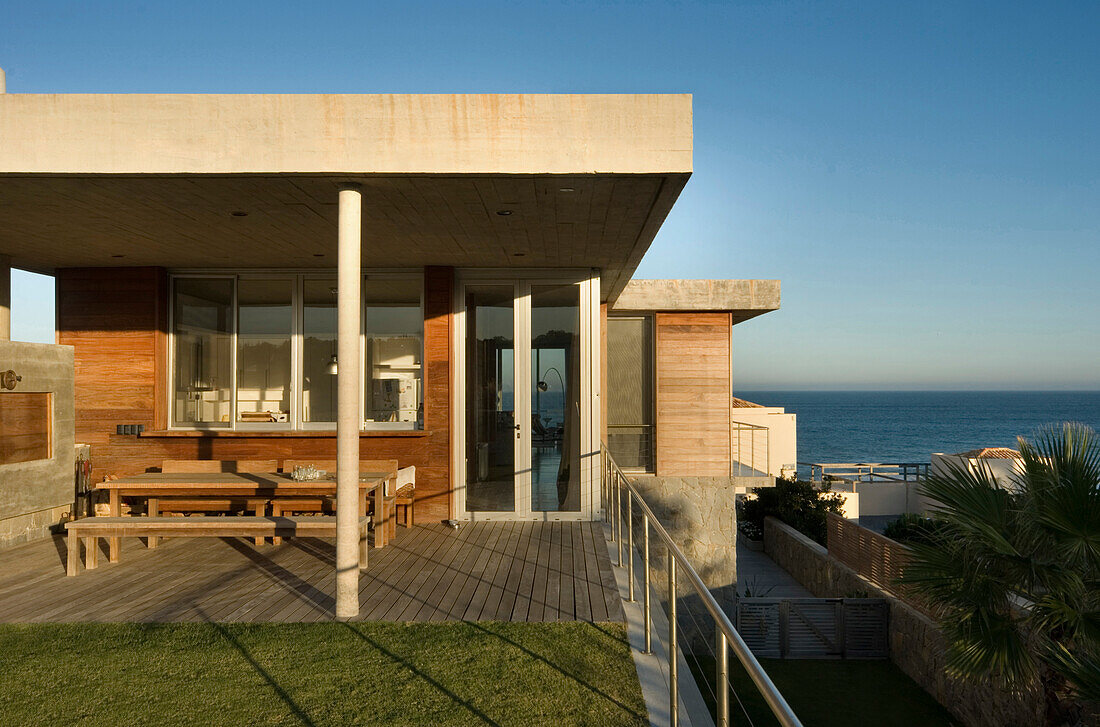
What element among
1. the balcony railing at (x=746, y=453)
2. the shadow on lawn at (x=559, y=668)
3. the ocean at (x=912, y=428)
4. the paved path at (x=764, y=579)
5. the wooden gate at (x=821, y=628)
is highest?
the balcony railing at (x=746, y=453)

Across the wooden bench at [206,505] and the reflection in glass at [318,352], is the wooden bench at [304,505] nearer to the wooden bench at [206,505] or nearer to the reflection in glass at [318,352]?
the wooden bench at [206,505]

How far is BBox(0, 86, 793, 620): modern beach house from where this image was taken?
3979mm

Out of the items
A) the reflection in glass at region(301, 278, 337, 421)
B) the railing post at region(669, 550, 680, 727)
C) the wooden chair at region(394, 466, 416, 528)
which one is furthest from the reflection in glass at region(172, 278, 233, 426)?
the railing post at region(669, 550, 680, 727)

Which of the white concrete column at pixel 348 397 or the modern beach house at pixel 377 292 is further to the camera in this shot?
the white concrete column at pixel 348 397

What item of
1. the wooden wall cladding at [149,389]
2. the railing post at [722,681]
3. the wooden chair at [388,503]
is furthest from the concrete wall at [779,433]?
the railing post at [722,681]

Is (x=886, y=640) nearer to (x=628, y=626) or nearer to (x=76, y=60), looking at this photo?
(x=628, y=626)

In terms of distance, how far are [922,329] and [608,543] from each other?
80.2 meters

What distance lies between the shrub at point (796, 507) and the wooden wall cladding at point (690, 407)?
22.7 ft

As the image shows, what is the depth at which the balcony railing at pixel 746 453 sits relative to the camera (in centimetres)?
989

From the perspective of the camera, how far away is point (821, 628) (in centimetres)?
967

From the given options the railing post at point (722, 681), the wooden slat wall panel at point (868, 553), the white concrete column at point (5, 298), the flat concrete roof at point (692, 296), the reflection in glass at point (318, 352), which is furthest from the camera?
the wooden slat wall panel at point (868, 553)

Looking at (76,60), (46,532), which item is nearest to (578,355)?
(46,532)

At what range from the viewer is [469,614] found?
4254 millimetres

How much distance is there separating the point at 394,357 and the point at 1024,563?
18.8 feet
